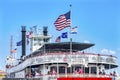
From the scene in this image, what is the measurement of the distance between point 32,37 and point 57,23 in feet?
38.9

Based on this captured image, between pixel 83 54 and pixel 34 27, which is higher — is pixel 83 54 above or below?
below

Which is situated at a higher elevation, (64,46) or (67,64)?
(64,46)

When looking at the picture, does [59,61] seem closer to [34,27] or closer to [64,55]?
[64,55]

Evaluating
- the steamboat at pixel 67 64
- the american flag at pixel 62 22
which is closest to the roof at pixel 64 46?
the steamboat at pixel 67 64

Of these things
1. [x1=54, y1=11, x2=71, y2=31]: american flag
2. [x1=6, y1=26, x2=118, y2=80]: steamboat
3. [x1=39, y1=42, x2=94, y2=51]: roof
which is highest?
[x1=54, y1=11, x2=71, y2=31]: american flag

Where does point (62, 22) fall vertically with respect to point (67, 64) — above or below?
above

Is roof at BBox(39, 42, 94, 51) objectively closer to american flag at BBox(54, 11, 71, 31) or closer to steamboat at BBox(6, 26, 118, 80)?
steamboat at BBox(6, 26, 118, 80)

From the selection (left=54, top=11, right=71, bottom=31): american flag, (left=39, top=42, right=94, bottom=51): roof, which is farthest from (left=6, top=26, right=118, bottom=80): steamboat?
(left=54, top=11, right=71, bottom=31): american flag

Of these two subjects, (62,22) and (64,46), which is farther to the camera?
(64,46)

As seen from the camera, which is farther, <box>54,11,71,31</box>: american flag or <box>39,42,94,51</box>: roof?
<box>39,42,94,51</box>: roof

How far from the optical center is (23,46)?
61.1 meters

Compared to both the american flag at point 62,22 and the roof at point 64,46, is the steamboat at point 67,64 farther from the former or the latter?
the american flag at point 62,22

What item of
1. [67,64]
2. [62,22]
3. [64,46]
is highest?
[62,22]

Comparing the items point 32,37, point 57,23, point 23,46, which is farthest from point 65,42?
point 23,46
